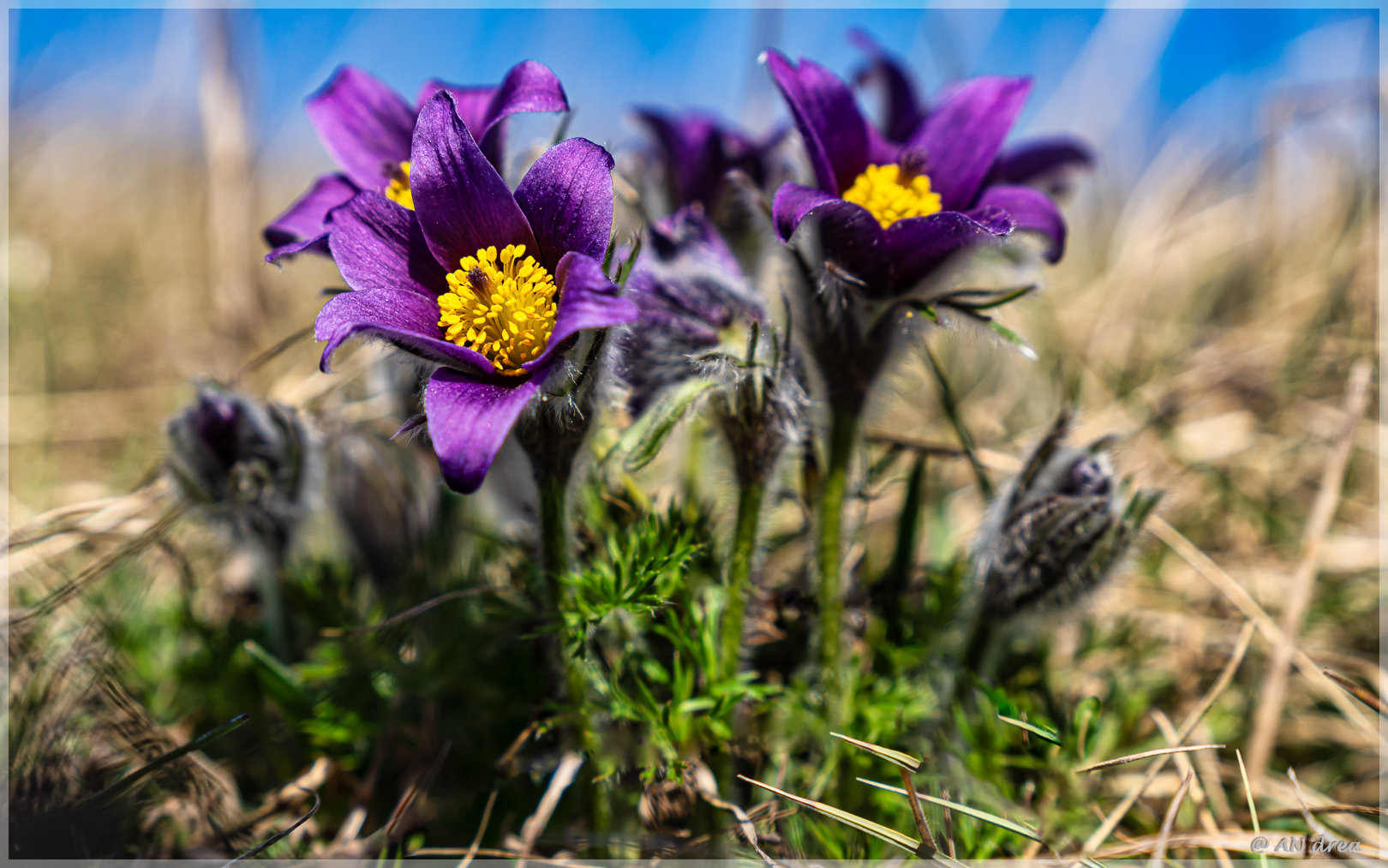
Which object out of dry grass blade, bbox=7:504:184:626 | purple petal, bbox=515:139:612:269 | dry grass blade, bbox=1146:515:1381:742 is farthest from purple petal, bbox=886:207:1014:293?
dry grass blade, bbox=7:504:184:626

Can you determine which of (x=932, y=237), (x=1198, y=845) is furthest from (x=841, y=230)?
(x=1198, y=845)

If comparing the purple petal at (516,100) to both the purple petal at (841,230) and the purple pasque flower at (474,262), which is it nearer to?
the purple pasque flower at (474,262)

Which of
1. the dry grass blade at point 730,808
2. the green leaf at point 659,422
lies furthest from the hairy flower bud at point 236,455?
the dry grass blade at point 730,808

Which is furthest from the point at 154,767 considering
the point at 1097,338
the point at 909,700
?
the point at 1097,338

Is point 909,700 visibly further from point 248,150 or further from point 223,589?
point 248,150

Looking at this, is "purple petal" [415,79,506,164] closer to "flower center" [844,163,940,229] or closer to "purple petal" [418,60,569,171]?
"purple petal" [418,60,569,171]

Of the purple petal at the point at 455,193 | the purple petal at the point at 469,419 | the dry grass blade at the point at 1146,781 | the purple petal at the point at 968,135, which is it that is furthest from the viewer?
the purple petal at the point at 968,135
